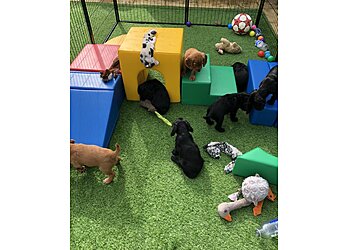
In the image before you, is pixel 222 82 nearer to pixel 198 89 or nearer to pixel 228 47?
pixel 198 89

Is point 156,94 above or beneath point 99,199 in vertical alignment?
above

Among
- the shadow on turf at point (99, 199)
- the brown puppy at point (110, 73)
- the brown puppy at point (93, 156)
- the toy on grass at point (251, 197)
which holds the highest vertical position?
the brown puppy at point (110, 73)

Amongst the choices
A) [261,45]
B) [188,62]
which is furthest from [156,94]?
[261,45]

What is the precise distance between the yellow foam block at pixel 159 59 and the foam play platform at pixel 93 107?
0.20m

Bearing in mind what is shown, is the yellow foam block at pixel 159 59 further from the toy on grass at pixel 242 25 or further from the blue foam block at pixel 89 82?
the toy on grass at pixel 242 25

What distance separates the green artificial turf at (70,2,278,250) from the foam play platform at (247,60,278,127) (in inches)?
3.9

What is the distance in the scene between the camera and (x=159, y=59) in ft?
10.6

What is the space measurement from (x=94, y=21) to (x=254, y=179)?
494 cm

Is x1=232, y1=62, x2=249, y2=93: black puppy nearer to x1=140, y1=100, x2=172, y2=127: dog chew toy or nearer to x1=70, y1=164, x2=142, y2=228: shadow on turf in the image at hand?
x1=140, y1=100, x2=172, y2=127: dog chew toy

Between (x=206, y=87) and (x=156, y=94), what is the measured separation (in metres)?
0.68

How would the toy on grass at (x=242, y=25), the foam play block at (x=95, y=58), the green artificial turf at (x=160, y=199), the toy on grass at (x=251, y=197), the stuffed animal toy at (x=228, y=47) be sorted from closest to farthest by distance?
1. the green artificial turf at (x=160, y=199)
2. the toy on grass at (x=251, y=197)
3. the foam play block at (x=95, y=58)
4. the stuffed animal toy at (x=228, y=47)
5. the toy on grass at (x=242, y=25)

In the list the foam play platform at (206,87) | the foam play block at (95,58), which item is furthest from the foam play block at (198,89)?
the foam play block at (95,58)

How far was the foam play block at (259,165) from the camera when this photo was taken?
8.34 ft

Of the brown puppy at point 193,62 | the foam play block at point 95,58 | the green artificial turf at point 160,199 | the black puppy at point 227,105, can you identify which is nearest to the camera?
the green artificial turf at point 160,199
